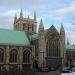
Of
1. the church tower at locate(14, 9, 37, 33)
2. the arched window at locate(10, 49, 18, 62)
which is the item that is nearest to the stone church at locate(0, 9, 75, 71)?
the arched window at locate(10, 49, 18, 62)

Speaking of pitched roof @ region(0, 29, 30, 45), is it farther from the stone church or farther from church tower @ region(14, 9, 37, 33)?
church tower @ region(14, 9, 37, 33)

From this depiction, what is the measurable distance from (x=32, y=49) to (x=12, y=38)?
26.8ft

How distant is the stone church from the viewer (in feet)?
304

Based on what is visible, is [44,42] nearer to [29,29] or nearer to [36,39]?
[36,39]

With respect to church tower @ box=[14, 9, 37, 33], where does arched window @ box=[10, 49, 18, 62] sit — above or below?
below

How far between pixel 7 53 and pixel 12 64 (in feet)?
14.0

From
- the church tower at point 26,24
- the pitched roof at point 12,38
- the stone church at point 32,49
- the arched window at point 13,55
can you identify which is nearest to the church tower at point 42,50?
the stone church at point 32,49

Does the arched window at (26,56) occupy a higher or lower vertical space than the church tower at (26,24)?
lower

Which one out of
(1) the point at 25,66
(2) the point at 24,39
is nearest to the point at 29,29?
(2) the point at 24,39

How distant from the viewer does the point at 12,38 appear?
9750cm

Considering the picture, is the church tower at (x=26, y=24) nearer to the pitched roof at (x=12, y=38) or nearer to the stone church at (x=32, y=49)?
the stone church at (x=32, y=49)

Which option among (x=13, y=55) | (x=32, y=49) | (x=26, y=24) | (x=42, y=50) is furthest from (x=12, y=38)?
(x=26, y=24)

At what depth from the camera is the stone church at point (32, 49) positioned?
92.8 meters

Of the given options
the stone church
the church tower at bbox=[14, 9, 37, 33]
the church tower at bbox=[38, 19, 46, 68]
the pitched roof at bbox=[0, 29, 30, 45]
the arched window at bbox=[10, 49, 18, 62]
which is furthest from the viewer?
the church tower at bbox=[14, 9, 37, 33]
